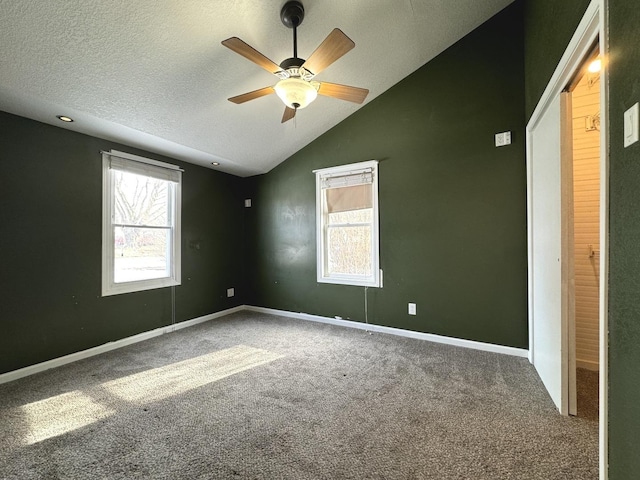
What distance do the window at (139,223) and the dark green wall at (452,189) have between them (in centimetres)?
208

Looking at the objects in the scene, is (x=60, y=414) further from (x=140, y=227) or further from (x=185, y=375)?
(x=140, y=227)

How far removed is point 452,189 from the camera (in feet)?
10.5

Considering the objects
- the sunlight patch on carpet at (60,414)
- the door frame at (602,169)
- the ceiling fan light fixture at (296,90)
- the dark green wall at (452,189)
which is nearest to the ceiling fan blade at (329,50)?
the ceiling fan light fixture at (296,90)

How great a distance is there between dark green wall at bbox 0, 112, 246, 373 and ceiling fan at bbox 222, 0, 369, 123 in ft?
6.56

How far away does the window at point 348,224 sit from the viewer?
3.73 meters

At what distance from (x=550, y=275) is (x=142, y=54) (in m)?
3.49

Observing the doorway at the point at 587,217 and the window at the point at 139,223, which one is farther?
the window at the point at 139,223

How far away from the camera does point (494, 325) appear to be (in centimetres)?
297

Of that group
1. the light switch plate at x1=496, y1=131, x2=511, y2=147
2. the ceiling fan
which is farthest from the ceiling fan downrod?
the light switch plate at x1=496, y1=131, x2=511, y2=147

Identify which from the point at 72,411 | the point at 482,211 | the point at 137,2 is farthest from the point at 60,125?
the point at 482,211

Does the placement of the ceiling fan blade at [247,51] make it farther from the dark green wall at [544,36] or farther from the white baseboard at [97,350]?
the white baseboard at [97,350]

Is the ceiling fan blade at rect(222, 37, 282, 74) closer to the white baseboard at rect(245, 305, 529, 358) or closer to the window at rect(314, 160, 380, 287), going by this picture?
the window at rect(314, 160, 380, 287)

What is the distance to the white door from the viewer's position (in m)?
1.86

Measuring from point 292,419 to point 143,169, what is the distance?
10.7 ft
